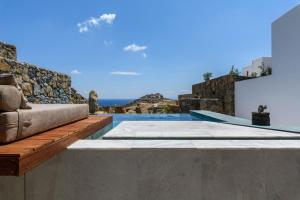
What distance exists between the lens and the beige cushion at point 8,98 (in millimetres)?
2201

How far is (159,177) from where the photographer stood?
9.52 ft

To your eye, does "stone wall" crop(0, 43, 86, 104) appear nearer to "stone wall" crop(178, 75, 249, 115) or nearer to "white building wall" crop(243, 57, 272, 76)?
"stone wall" crop(178, 75, 249, 115)

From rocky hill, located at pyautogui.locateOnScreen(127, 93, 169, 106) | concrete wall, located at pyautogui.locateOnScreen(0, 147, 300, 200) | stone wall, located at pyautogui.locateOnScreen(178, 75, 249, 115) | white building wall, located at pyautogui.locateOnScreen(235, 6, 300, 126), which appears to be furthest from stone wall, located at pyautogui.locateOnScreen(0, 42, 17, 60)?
rocky hill, located at pyautogui.locateOnScreen(127, 93, 169, 106)

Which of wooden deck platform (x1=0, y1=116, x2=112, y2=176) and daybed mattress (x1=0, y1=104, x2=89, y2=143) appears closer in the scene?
wooden deck platform (x1=0, y1=116, x2=112, y2=176)

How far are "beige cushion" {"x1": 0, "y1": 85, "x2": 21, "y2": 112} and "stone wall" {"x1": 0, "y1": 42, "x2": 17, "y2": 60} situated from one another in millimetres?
6301

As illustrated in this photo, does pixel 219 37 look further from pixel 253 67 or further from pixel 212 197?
pixel 212 197

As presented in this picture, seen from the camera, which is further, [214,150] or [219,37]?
[219,37]

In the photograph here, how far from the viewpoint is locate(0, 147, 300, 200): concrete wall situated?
2.89 m

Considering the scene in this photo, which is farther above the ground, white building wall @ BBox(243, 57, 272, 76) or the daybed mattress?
white building wall @ BBox(243, 57, 272, 76)

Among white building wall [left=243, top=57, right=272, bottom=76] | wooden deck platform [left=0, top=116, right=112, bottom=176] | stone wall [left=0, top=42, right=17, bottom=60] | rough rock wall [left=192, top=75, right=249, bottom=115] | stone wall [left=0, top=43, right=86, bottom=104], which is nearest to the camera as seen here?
wooden deck platform [left=0, top=116, right=112, bottom=176]

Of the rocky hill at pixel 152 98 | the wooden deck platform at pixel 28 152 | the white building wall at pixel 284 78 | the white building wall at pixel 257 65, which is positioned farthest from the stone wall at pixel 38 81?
the white building wall at pixel 257 65

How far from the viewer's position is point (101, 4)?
11.2m

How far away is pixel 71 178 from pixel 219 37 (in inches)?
626

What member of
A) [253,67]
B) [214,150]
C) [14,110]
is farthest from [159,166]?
[253,67]
